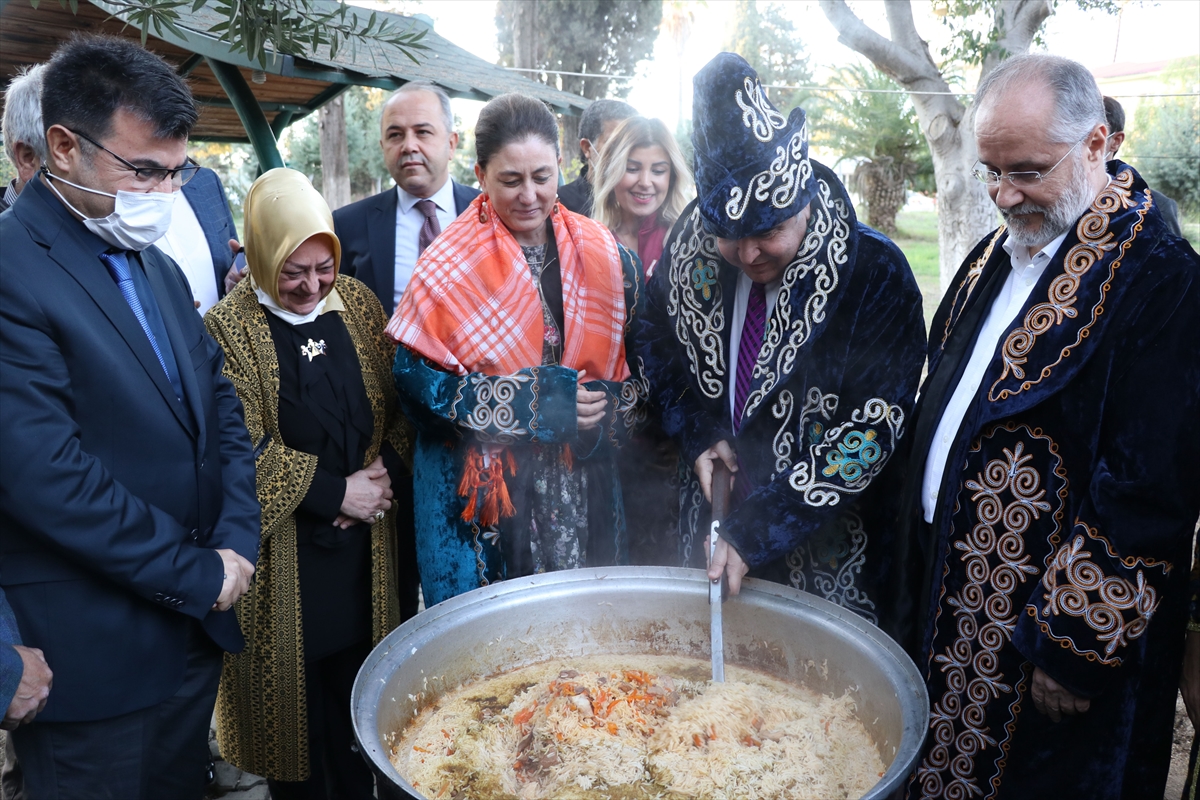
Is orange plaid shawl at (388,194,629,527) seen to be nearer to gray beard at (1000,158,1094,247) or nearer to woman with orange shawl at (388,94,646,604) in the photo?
woman with orange shawl at (388,94,646,604)

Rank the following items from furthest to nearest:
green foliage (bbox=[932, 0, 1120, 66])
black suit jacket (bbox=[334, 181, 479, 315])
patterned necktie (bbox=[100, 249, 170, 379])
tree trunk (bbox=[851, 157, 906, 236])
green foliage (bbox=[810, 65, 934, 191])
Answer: tree trunk (bbox=[851, 157, 906, 236]) < green foliage (bbox=[810, 65, 934, 191]) < green foliage (bbox=[932, 0, 1120, 66]) < black suit jacket (bbox=[334, 181, 479, 315]) < patterned necktie (bbox=[100, 249, 170, 379])

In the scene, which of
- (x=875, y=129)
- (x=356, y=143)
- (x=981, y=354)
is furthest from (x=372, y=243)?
(x=875, y=129)

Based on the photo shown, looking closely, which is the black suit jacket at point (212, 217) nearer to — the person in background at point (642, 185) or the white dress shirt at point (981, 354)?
the person in background at point (642, 185)

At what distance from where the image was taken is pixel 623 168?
3771 millimetres

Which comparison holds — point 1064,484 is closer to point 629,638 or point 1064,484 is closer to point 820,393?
point 820,393

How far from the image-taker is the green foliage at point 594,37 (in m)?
17.9

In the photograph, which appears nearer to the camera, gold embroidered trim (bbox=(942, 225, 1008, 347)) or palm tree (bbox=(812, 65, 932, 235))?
gold embroidered trim (bbox=(942, 225, 1008, 347))

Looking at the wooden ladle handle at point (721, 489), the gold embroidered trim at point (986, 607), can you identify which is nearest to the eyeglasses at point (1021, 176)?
the gold embroidered trim at point (986, 607)

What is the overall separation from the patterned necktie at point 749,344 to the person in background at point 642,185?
51.8 inches

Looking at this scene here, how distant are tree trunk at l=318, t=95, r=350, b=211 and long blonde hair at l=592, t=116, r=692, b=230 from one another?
11266 millimetres

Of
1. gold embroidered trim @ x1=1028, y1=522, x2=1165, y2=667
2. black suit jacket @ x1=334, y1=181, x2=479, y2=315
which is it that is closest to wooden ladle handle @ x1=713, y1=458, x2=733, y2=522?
gold embroidered trim @ x1=1028, y1=522, x2=1165, y2=667

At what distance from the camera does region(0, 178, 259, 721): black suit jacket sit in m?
1.78

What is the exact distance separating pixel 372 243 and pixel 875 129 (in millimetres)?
22229

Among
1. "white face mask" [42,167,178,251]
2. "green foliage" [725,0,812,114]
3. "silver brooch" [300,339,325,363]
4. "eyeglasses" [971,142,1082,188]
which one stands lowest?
"silver brooch" [300,339,325,363]
